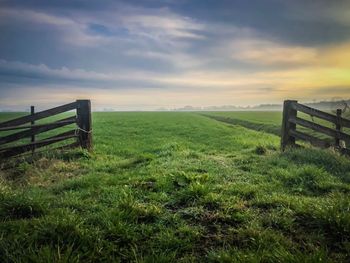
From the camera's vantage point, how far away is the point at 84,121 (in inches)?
463

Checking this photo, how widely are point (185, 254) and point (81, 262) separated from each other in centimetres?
135

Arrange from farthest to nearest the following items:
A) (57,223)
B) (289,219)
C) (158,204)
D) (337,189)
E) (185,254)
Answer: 1. (337,189)
2. (158,204)
3. (289,219)
4. (57,223)
5. (185,254)

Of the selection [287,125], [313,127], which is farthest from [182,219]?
[287,125]

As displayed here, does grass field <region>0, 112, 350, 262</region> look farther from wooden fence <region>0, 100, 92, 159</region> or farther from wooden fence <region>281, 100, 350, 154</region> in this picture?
wooden fence <region>281, 100, 350, 154</region>

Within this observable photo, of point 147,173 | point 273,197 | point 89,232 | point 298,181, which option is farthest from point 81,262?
point 298,181

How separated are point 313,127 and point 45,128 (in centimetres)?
1019

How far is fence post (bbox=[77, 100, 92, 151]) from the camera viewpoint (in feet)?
38.5

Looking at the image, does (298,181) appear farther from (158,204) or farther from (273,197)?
(158,204)

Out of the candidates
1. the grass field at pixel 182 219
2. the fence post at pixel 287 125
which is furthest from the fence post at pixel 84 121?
the fence post at pixel 287 125

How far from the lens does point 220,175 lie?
7746 millimetres

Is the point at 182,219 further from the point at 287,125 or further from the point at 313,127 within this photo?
the point at 287,125

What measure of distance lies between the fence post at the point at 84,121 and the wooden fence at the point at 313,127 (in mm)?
8173

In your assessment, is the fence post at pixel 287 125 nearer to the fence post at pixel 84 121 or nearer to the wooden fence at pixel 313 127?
the wooden fence at pixel 313 127

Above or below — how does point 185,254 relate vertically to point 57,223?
below
